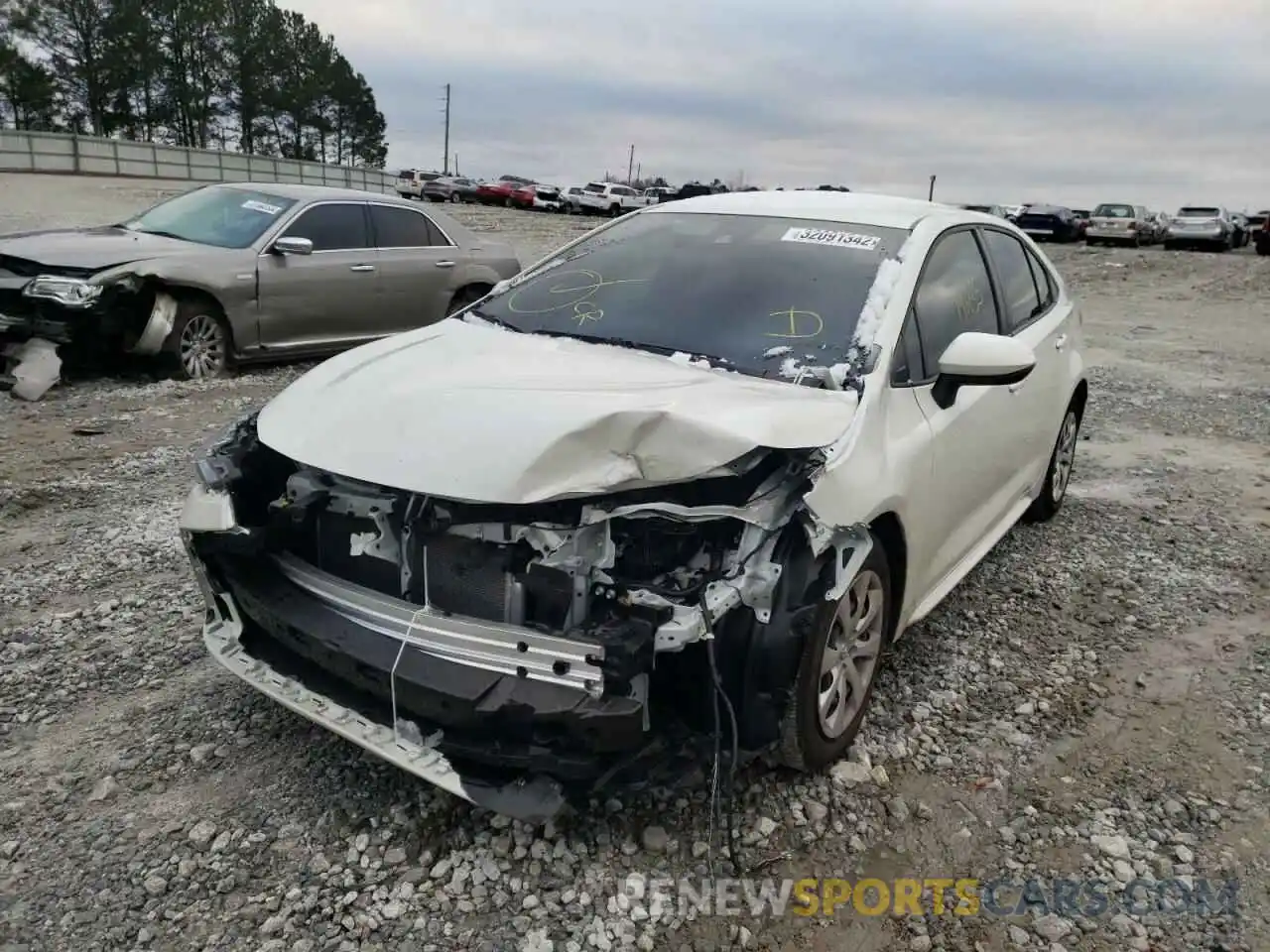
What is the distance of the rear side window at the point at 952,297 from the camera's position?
3428 millimetres

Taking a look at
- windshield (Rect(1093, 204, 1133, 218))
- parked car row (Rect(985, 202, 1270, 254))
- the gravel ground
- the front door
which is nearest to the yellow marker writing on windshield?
the front door

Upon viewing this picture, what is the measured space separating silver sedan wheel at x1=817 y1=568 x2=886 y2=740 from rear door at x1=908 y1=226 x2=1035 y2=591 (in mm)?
261

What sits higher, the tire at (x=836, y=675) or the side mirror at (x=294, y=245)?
the side mirror at (x=294, y=245)

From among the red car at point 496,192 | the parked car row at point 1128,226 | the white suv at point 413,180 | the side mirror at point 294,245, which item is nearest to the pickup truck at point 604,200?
the red car at point 496,192

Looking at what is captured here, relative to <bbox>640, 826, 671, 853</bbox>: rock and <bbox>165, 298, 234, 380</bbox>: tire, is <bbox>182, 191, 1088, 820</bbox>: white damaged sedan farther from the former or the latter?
<bbox>165, 298, 234, 380</bbox>: tire

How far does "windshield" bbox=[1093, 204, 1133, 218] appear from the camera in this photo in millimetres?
31688

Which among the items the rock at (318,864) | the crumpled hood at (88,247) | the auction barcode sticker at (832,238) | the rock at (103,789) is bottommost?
the rock at (103,789)

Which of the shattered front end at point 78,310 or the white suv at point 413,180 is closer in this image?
the shattered front end at point 78,310

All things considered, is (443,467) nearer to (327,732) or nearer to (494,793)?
(494,793)

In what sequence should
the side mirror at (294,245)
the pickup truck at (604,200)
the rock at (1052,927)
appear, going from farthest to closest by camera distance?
1. the pickup truck at (604,200)
2. the side mirror at (294,245)
3. the rock at (1052,927)

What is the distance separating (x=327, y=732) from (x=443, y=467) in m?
1.16

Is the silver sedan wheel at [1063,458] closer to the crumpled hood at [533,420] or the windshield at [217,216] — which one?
the crumpled hood at [533,420]

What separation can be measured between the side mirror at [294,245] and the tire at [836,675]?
6.02 m

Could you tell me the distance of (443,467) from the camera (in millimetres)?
2494
